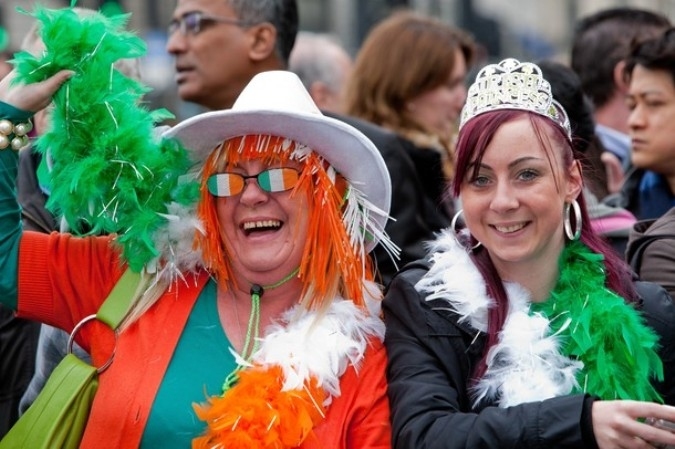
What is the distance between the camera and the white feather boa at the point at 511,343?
11.0ft

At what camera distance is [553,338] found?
137 inches

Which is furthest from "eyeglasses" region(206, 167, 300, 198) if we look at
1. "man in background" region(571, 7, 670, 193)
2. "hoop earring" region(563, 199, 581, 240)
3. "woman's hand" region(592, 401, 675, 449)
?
"man in background" region(571, 7, 670, 193)

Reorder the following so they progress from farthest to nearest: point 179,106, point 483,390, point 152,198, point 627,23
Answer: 1. point 179,106
2. point 627,23
3. point 152,198
4. point 483,390

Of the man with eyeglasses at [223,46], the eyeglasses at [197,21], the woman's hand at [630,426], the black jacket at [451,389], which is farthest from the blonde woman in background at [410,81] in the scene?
the woman's hand at [630,426]

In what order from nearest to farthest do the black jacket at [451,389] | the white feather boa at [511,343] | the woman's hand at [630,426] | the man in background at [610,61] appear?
the woman's hand at [630,426], the black jacket at [451,389], the white feather boa at [511,343], the man in background at [610,61]

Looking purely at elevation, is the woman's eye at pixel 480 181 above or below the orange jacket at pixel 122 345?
above

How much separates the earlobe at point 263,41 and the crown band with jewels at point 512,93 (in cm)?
184

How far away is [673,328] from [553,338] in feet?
1.11

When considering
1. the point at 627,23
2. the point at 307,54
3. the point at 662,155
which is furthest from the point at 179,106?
the point at 662,155

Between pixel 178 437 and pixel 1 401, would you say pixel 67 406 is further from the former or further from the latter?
pixel 1 401

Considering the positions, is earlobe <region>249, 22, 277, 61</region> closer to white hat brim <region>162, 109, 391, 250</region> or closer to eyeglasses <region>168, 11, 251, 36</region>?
eyeglasses <region>168, 11, 251, 36</region>

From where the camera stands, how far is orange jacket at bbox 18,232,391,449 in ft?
11.3

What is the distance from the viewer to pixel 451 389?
338 centimetres

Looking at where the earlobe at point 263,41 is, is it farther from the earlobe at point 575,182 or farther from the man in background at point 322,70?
the earlobe at point 575,182
